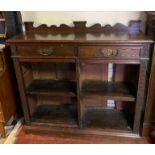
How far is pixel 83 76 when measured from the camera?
176 centimetres

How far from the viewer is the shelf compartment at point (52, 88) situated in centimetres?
160

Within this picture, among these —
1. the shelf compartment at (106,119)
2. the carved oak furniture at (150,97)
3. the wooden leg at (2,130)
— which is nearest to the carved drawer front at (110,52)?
the carved oak furniture at (150,97)

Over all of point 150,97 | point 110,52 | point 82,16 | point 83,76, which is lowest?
point 150,97

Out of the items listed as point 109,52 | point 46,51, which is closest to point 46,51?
point 46,51

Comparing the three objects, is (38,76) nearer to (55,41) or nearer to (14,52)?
(14,52)

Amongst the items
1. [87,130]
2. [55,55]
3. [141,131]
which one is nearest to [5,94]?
[55,55]

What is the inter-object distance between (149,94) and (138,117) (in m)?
0.21

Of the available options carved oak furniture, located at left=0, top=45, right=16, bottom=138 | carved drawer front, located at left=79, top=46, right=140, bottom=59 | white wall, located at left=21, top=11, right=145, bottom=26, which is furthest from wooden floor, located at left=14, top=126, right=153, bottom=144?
white wall, located at left=21, top=11, right=145, bottom=26

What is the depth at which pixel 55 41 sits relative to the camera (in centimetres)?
136

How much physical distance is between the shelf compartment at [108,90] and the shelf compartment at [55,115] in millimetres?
326

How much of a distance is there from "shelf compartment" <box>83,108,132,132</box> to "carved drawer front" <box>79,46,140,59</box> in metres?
0.67

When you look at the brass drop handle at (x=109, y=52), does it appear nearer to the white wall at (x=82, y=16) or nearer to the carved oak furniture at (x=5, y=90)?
the white wall at (x=82, y=16)

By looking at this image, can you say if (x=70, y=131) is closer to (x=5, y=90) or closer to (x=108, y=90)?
(x=108, y=90)

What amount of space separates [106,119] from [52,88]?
58 centimetres
